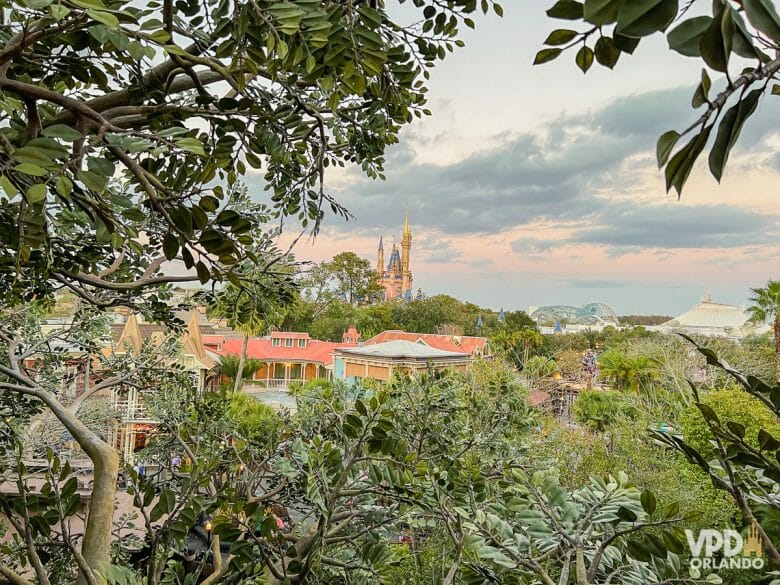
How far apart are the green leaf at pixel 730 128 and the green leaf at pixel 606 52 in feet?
0.49

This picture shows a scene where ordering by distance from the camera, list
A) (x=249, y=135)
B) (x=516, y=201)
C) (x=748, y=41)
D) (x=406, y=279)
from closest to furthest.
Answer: (x=748, y=41)
(x=249, y=135)
(x=516, y=201)
(x=406, y=279)

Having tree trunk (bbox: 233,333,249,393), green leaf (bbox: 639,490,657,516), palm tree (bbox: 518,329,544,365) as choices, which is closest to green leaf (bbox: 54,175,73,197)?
green leaf (bbox: 639,490,657,516)

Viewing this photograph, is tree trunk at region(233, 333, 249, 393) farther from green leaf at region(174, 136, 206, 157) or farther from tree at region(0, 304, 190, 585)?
green leaf at region(174, 136, 206, 157)

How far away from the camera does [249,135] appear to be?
963 mm

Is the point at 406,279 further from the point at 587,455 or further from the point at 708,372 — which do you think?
the point at 587,455

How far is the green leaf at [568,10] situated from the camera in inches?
11.4

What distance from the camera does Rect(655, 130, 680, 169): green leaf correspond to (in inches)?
10.9

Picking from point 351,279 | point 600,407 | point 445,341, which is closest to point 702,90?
point 600,407

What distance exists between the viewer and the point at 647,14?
0.24 m

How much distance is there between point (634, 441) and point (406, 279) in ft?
105

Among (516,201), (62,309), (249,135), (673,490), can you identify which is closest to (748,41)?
(249,135)

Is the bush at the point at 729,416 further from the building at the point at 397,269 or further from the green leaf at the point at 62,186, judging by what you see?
the building at the point at 397,269

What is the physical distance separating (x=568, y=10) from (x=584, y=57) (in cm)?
15

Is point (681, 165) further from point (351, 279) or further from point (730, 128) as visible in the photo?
point (351, 279)
